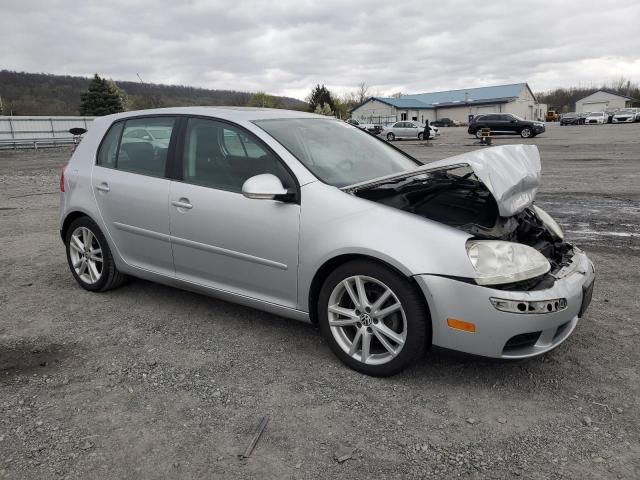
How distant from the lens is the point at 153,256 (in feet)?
13.3

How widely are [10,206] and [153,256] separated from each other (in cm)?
720

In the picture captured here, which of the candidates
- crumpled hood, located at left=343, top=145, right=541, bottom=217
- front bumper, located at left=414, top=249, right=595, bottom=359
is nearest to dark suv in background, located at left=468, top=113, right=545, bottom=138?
crumpled hood, located at left=343, top=145, right=541, bottom=217

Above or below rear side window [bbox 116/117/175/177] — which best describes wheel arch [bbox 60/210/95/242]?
below

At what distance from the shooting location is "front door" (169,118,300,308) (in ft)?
10.8

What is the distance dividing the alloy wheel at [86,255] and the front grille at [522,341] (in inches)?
135

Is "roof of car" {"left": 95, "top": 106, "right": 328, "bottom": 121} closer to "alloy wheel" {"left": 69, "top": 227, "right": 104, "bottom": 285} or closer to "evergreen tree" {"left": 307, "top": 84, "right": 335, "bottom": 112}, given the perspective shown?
"alloy wheel" {"left": 69, "top": 227, "right": 104, "bottom": 285}

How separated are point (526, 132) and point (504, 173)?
33.4 m

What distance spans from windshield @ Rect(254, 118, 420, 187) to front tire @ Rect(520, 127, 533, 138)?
105 feet

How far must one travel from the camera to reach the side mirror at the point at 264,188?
3.15 metres

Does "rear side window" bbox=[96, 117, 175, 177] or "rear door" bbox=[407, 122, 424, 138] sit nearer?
"rear side window" bbox=[96, 117, 175, 177]

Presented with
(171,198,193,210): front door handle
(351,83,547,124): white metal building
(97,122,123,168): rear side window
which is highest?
(351,83,547,124): white metal building

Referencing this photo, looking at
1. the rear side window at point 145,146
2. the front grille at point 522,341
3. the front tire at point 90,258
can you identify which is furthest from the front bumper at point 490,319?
the front tire at point 90,258

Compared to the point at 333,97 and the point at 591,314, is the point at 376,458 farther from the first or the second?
the point at 333,97

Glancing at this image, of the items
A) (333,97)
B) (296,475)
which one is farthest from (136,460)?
(333,97)
